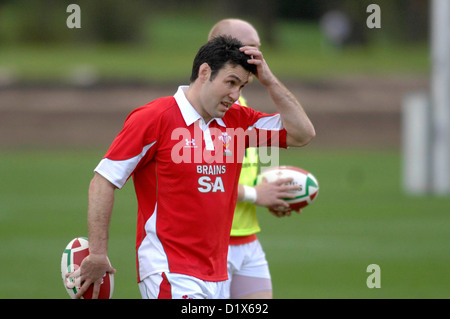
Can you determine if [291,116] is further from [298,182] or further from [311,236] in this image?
[311,236]

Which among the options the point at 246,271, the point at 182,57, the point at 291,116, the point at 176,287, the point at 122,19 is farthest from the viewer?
the point at 122,19

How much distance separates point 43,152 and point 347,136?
35.3 ft

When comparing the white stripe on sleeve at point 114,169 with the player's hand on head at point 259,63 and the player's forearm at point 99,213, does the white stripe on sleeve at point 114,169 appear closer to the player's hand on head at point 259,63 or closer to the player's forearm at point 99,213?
the player's forearm at point 99,213

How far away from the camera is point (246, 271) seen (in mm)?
6270

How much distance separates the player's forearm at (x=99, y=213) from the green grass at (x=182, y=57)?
93.4ft

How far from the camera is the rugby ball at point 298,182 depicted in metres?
6.43

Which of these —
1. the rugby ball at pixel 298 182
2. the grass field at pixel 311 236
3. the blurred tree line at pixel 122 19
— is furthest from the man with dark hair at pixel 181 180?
the blurred tree line at pixel 122 19

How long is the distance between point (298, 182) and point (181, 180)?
72.2 inches

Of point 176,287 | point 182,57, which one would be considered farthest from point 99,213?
point 182,57

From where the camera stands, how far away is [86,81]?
109ft

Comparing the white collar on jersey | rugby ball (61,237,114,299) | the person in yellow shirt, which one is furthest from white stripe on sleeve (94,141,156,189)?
the person in yellow shirt

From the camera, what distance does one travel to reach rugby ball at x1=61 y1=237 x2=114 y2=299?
499 cm
